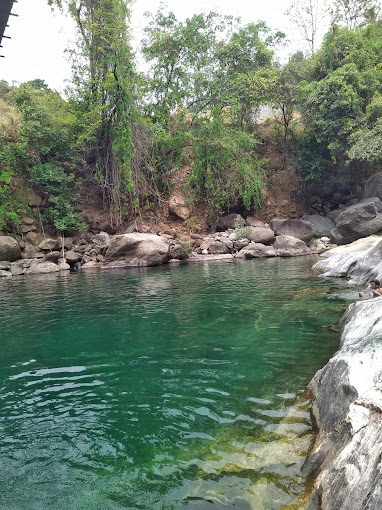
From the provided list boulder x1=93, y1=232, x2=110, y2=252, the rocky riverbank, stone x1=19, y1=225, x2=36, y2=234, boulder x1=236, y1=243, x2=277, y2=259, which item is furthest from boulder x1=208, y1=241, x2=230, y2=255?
stone x1=19, y1=225, x2=36, y2=234

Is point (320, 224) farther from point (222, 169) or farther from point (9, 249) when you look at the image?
point (9, 249)

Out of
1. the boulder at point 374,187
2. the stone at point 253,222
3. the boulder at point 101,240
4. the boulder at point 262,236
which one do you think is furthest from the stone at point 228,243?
the boulder at point 374,187

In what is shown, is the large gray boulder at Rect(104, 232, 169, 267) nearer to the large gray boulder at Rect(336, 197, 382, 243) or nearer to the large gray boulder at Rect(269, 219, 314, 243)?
the large gray boulder at Rect(269, 219, 314, 243)

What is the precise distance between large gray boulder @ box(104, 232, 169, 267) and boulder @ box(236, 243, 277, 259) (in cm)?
400

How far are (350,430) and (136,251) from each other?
16568mm

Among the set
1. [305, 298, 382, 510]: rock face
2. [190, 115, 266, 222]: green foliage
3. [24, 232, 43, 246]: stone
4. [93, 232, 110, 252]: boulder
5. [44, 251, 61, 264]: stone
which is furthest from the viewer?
[190, 115, 266, 222]: green foliage

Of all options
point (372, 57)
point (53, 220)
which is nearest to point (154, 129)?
point (53, 220)

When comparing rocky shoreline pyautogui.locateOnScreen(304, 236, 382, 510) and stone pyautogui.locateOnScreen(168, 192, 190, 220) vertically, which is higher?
stone pyautogui.locateOnScreen(168, 192, 190, 220)

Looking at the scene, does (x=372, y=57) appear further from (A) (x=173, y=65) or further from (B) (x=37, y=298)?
(B) (x=37, y=298)

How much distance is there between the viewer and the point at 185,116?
82.7ft

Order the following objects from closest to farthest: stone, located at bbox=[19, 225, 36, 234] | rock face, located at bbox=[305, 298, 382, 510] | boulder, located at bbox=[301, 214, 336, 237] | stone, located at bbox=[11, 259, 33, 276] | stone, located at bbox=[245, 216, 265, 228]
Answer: rock face, located at bbox=[305, 298, 382, 510], stone, located at bbox=[11, 259, 33, 276], stone, located at bbox=[19, 225, 36, 234], boulder, located at bbox=[301, 214, 336, 237], stone, located at bbox=[245, 216, 265, 228]

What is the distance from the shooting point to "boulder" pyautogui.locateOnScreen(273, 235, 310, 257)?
19283mm

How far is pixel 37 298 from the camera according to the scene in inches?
436

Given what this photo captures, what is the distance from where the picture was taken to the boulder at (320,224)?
2217cm
